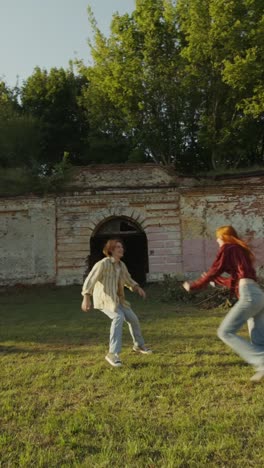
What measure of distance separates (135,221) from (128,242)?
498 cm

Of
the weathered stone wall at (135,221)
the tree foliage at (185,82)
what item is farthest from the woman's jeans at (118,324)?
the tree foliage at (185,82)

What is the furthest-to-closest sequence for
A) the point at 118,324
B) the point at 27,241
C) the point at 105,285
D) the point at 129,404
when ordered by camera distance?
the point at 27,241 → the point at 105,285 → the point at 118,324 → the point at 129,404

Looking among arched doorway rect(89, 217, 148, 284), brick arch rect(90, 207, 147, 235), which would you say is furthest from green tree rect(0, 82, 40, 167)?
brick arch rect(90, 207, 147, 235)

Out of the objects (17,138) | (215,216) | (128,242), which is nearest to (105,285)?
(215,216)

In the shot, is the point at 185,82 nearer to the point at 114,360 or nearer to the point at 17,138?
the point at 17,138

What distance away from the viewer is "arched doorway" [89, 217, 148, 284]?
18141 mm

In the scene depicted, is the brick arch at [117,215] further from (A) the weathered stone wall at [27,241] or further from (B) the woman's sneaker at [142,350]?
(B) the woman's sneaker at [142,350]

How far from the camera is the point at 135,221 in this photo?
17.3 meters

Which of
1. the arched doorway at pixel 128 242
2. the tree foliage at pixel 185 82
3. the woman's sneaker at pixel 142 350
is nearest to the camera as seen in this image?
the woman's sneaker at pixel 142 350

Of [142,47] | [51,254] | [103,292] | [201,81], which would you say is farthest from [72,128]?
[103,292]

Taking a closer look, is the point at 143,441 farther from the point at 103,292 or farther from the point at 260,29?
the point at 260,29

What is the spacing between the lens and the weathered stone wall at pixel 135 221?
1680 cm

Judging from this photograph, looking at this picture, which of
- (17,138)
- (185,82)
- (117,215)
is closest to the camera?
(117,215)

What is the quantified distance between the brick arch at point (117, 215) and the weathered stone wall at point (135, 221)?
0.04 metres
